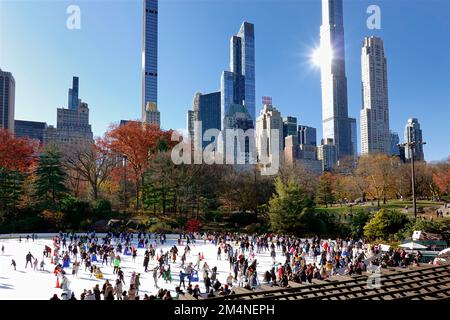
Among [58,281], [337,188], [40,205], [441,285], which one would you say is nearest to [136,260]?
[58,281]

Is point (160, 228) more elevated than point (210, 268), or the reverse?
point (160, 228)

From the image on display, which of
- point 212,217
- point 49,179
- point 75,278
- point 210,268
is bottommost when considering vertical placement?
point 210,268

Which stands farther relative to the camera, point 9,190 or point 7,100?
point 7,100

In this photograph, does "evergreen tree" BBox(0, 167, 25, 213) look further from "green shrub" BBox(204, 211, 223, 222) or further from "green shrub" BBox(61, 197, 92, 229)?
"green shrub" BBox(204, 211, 223, 222)

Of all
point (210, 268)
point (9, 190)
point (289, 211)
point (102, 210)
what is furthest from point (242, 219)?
point (9, 190)

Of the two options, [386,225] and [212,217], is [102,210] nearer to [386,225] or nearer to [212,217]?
[212,217]

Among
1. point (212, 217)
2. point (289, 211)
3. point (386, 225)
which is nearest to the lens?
point (386, 225)

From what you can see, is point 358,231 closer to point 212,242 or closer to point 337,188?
point 212,242
